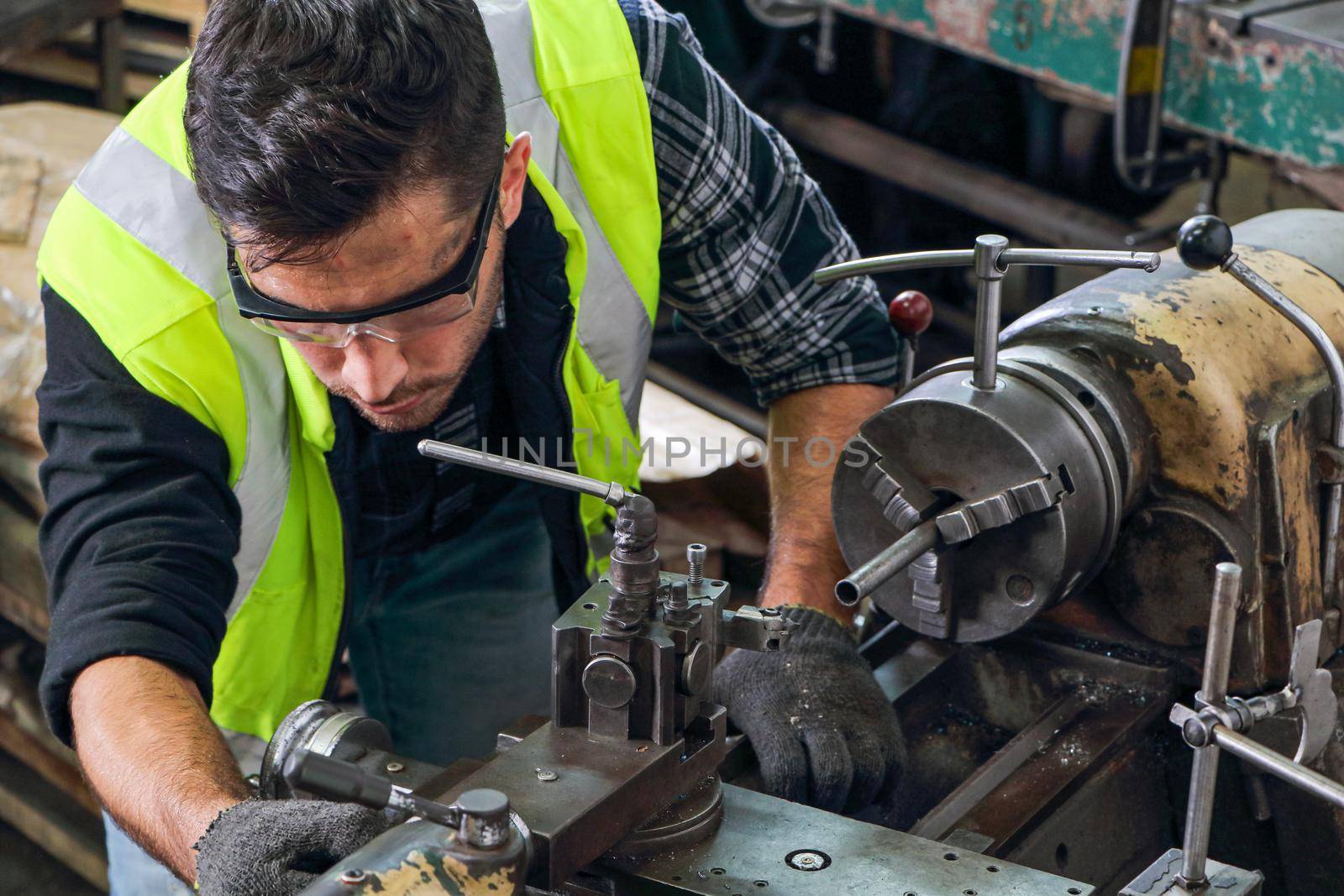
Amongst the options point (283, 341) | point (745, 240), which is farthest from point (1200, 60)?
point (283, 341)

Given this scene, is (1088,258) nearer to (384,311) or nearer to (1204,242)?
(1204,242)

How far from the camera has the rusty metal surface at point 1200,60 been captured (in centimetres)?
236

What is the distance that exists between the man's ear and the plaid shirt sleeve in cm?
21

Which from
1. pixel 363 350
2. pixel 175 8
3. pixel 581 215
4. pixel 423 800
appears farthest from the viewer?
pixel 175 8

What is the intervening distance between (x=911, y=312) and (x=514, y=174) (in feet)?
1.39

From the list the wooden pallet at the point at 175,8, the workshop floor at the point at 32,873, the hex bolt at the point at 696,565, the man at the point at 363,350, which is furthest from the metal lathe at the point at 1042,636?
the wooden pallet at the point at 175,8

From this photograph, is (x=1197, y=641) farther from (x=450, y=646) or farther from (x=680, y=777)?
(x=450, y=646)

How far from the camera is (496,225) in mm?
1472

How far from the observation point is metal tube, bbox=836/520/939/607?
3.77 ft

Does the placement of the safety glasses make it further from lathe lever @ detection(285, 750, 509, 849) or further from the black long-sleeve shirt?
lathe lever @ detection(285, 750, 509, 849)

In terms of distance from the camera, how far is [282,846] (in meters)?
1.02

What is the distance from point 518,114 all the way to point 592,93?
91 millimetres

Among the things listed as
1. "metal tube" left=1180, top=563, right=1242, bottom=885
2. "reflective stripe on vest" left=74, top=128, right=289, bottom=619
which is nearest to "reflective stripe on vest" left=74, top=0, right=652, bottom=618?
"reflective stripe on vest" left=74, top=128, right=289, bottom=619

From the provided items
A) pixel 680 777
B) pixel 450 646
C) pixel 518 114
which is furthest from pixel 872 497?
pixel 450 646
